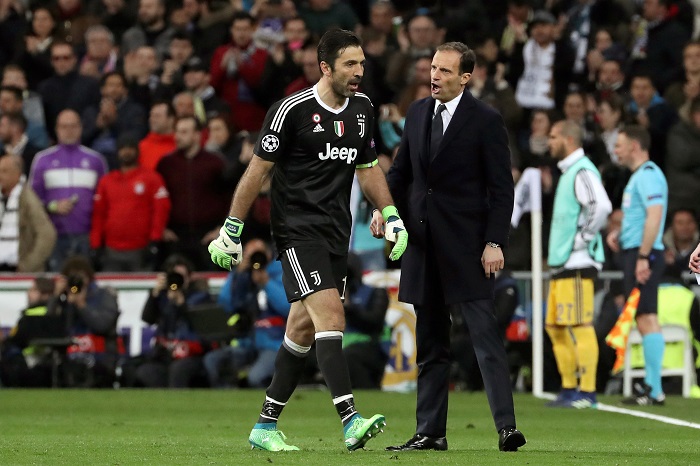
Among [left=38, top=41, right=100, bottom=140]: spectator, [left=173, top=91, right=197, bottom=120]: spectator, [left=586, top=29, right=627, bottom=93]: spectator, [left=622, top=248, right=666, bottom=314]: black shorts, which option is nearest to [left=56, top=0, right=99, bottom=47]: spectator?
[left=38, top=41, right=100, bottom=140]: spectator

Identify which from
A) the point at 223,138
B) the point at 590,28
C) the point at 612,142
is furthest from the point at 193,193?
the point at 590,28

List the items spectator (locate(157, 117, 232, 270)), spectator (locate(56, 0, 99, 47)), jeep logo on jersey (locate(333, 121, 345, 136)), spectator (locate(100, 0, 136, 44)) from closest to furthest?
1. jeep logo on jersey (locate(333, 121, 345, 136))
2. spectator (locate(157, 117, 232, 270))
3. spectator (locate(56, 0, 99, 47))
4. spectator (locate(100, 0, 136, 44))

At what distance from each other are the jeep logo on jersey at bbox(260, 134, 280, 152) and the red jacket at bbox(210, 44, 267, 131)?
37.5 ft

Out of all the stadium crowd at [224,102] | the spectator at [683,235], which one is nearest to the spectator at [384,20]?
the stadium crowd at [224,102]

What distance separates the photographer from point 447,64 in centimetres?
952

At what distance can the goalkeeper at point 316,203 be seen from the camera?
9.22 metres

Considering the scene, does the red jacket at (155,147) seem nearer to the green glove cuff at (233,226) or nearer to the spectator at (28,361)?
the spectator at (28,361)

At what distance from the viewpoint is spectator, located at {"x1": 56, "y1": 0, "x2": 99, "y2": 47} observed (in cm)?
2262

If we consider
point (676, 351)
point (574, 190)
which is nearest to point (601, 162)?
point (676, 351)

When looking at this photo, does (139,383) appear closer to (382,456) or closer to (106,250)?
(106,250)

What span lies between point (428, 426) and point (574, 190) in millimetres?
5660

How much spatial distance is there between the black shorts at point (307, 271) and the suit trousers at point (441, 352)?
1.96 feet

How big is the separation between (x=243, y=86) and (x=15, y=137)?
10.1 ft

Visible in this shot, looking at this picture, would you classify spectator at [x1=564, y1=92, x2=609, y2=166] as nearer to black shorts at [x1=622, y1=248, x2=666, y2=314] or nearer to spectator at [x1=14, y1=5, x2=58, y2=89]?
black shorts at [x1=622, y1=248, x2=666, y2=314]
